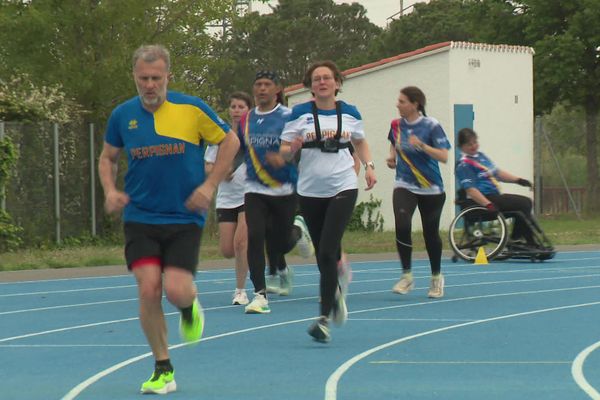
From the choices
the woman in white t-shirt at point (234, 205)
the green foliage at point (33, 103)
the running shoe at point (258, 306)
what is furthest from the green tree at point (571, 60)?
the running shoe at point (258, 306)

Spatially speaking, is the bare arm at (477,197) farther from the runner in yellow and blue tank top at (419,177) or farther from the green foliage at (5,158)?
the green foliage at (5,158)

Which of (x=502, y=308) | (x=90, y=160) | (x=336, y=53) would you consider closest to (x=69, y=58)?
(x=90, y=160)

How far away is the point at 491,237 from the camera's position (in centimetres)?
1953

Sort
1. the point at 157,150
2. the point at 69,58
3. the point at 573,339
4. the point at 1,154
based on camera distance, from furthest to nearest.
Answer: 1. the point at 69,58
2. the point at 1,154
3. the point at 573,339
4. the point at 157,150

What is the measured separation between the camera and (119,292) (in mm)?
15344

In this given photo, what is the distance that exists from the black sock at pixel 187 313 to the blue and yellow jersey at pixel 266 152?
14.9ft

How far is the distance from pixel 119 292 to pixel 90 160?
949 centimetres

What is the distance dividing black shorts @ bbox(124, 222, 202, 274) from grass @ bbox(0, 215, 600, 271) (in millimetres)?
10824

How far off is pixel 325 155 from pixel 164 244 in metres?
3.03

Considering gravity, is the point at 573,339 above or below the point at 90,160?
below

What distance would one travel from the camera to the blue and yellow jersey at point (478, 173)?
19219 mm

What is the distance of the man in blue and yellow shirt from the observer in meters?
8.02

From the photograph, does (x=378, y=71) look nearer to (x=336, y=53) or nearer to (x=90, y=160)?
(x=90, y=160)

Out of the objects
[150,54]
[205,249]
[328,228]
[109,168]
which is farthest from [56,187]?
[150,54]
